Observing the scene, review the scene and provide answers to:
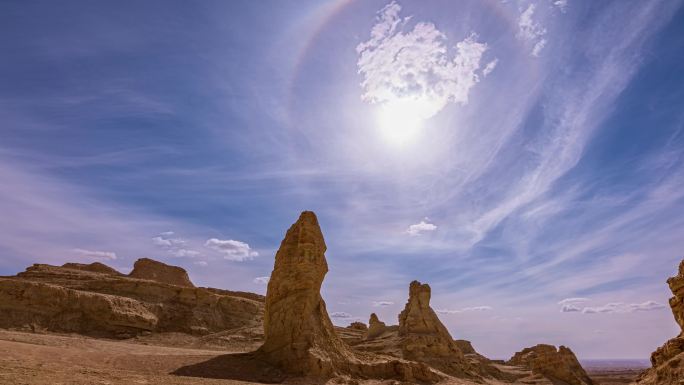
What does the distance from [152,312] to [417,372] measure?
1062 inches

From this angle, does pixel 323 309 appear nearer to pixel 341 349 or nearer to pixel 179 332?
pixel 341 349

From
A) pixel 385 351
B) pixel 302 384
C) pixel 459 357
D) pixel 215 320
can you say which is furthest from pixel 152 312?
pixel 459 357

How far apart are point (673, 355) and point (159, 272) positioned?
6001 centimetres

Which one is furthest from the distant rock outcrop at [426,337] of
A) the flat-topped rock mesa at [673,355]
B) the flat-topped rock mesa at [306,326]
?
the flat-topped rock mesa at [673,355]

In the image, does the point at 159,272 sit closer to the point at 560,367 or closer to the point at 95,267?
the point at 95,267

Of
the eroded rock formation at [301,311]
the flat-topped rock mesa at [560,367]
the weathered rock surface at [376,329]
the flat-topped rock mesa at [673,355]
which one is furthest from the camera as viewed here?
the weathered rock surface at [376,329]

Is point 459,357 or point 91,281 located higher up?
point 91,281

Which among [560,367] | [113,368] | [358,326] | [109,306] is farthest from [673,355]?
[358,326]

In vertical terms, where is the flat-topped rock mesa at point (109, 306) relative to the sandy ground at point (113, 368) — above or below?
above

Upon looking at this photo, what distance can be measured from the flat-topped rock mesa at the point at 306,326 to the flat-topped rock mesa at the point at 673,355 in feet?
43.7

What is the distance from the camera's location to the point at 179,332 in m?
38.7

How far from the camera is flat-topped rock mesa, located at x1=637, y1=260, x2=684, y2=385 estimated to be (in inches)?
380

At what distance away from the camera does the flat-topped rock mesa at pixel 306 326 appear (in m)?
20.7

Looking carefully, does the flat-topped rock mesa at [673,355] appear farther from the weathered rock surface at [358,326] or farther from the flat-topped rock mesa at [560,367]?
the weathered rock surface at [358,326]
